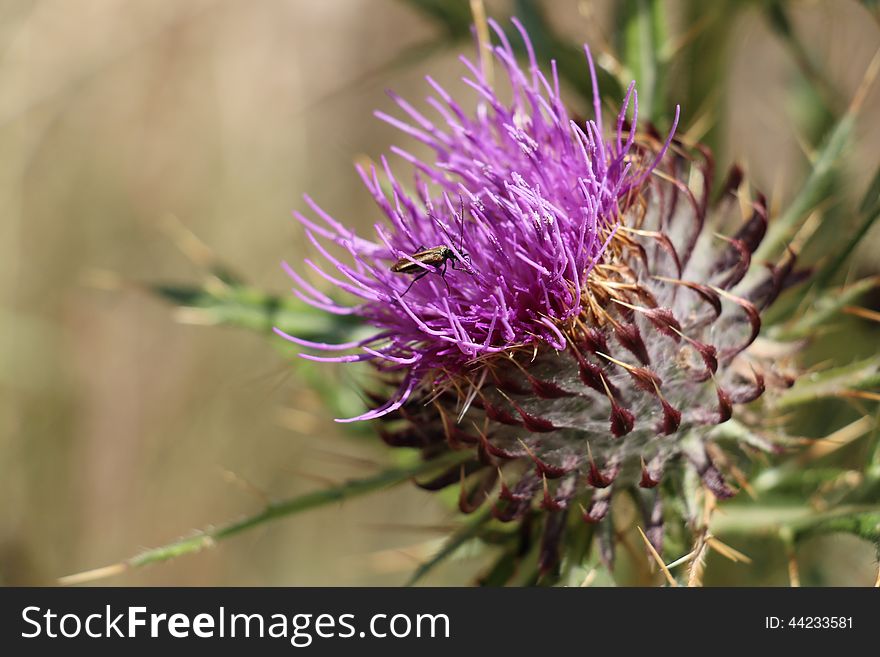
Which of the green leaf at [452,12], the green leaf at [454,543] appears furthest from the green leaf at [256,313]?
the green leaf at [452,12]

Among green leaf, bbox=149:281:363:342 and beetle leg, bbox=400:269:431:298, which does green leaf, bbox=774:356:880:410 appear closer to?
beetle leg, bbox=400:269:431:298

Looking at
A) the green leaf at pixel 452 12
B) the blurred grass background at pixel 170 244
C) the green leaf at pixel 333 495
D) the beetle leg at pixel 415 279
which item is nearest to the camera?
the beetle leg at pixel 415 279

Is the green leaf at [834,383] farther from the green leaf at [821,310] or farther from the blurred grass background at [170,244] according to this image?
the blurred grass background at [170,244]

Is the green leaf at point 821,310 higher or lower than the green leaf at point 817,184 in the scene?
lower

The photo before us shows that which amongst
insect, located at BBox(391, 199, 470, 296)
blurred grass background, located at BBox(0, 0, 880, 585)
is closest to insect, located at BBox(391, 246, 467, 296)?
insect, located at BBox(391, 199, 470, 296)

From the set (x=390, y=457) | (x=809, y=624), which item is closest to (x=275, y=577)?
(x=390, y=457)

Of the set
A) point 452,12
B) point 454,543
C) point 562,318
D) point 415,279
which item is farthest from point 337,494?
point 452,12
